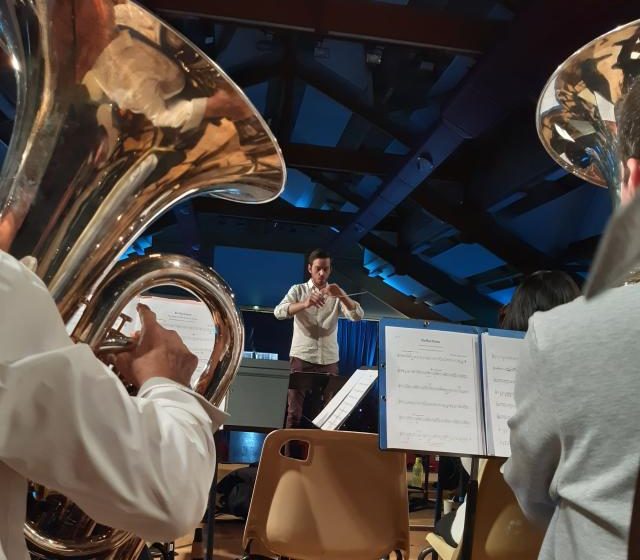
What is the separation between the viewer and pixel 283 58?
4426 mm

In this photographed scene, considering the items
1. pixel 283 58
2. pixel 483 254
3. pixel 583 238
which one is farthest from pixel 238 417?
pixel 483 254

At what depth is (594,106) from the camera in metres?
1.31

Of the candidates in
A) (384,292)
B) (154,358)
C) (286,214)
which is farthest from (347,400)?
(384,292)

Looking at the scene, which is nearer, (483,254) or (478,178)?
(478,178)

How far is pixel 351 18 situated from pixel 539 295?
1986mm

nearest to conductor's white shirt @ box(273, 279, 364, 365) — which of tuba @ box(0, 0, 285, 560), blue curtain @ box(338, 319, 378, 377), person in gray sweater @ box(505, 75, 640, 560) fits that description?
tuba @ box(0, 0, 285, 560)

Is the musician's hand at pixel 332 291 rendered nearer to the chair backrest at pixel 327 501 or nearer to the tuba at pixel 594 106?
the chair backrest at pixel 327 501

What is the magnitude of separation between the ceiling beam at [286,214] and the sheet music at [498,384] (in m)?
6.23

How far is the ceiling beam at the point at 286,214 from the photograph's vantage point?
25.5 feet

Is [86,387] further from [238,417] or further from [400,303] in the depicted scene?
[400,303]

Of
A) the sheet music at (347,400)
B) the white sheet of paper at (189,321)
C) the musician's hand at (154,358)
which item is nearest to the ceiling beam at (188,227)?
the sheet music at (347,400)

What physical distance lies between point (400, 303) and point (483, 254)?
9.09 ft

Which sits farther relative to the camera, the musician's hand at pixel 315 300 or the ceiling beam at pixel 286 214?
the ceiling beam at pixel 286 214

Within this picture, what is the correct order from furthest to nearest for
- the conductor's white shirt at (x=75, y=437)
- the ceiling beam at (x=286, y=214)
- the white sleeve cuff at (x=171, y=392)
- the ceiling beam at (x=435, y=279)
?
the ceiling beam at (x=435, y=279), the ceiling beam at (x=286, y=214), the white sleeve cuff at (x=171, y=392), the conductor's white shirt at (x=75, y=437)
